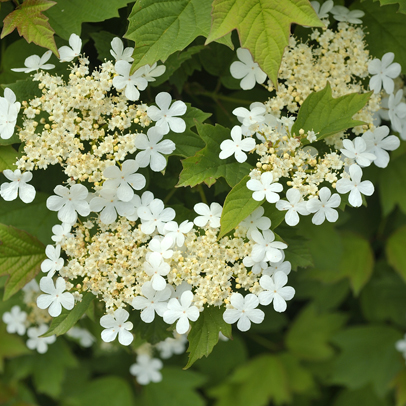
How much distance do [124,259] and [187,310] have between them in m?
0.18

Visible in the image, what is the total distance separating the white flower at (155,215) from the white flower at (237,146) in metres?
0.18

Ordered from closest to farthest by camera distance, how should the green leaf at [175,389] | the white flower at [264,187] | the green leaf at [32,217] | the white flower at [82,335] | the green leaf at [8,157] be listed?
the white flower at [264,187]
the green leaf at [8,157]
the green leaf at [32,217]
the white flower at [82,335]
the green leaf at [175,389]

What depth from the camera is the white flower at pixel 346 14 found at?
117cm

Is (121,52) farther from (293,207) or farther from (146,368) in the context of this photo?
(146,368)

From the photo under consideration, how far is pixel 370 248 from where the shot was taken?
6.65ft

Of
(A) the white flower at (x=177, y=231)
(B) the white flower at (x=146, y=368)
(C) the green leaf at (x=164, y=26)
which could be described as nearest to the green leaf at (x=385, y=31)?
(C) the green leaf at (x=164, y=26)

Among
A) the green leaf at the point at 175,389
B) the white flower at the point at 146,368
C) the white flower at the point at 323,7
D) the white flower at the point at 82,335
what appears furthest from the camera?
the green leaf at the point at 175,389

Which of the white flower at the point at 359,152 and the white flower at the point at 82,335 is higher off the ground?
the white flower at the point at 359,152

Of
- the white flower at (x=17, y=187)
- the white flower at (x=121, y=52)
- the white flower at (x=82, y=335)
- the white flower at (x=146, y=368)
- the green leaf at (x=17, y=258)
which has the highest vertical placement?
the white flower at (x=121, y=52)

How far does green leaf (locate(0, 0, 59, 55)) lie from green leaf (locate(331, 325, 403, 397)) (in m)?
1.89

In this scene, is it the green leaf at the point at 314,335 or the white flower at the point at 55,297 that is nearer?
the white flower at the point at 55,297

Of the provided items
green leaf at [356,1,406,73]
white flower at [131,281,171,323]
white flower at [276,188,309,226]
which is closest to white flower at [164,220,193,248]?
white flower at [131,281,171,323]

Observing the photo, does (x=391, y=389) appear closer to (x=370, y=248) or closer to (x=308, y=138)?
(x=370, y=248)

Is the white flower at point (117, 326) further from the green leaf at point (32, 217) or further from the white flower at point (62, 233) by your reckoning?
the green leaf at point (32, 217)
